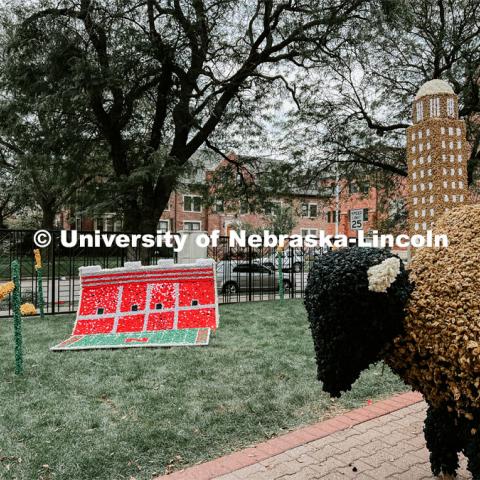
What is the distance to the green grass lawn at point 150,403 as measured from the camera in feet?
11.6

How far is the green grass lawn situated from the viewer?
3.54m

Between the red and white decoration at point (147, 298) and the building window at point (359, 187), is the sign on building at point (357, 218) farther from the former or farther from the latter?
the building window at point (359, 187)

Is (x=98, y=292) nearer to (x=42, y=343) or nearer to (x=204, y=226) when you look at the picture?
(x=42, y=343)

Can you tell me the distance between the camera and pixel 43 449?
3.64 m

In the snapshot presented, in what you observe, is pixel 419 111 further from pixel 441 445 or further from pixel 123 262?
pixel 123 262

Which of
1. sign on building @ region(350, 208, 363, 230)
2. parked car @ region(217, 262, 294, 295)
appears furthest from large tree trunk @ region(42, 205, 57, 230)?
sign on building @ region(350, 208, 363, 230)

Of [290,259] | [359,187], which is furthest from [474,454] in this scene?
[359,187]

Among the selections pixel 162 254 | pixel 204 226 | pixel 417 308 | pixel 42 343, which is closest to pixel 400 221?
pixel 162 254

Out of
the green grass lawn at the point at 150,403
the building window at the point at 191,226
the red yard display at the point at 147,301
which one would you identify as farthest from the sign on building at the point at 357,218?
the building window at the point at 191,226

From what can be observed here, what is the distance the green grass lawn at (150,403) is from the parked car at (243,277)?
6.69 m

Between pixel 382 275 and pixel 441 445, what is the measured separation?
1.53 meters

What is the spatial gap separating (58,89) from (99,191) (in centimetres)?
284

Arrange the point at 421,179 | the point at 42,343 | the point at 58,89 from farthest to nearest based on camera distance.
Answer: the point at 58,89
the point at 42,343
the point at 421,179

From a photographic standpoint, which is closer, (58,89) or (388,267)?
(388,267)
